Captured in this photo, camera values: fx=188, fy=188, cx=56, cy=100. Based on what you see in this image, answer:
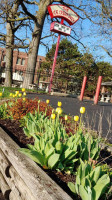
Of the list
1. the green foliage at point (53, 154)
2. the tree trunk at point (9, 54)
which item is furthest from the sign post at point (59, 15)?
the green foliage at point (53, 154)

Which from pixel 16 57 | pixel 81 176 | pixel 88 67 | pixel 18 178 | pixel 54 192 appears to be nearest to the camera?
pixel 54 192

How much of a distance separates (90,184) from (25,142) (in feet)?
4.93

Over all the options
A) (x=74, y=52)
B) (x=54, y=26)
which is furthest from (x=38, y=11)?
(x=74, y=52)

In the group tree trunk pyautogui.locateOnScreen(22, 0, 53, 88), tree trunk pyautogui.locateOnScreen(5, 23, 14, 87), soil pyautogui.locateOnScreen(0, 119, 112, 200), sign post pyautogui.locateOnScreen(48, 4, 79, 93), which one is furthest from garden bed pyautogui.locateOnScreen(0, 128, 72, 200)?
tree trunk pyautogui.locateOnScreen(5, 23, 14, 87)

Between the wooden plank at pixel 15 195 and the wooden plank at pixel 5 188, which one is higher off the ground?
the wooden plank at pixel 15 195

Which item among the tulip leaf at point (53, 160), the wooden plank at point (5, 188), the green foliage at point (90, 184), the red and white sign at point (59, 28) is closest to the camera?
the green foliage at point (90, 184)

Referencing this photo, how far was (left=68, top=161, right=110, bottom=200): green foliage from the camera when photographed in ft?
4.49

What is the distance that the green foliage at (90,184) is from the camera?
4.49 ft

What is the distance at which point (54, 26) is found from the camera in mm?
11391

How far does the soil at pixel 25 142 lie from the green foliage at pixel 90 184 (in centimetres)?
19

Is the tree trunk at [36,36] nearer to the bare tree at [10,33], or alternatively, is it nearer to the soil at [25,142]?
the bare tree at [10,33]

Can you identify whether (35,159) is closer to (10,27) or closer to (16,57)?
(10,27)

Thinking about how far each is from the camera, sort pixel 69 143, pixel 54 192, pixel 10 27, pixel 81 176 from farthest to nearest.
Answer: pixel 10 27, pixel 69 143, pixel 81 176, pixel 54 192

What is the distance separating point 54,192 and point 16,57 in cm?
4061
